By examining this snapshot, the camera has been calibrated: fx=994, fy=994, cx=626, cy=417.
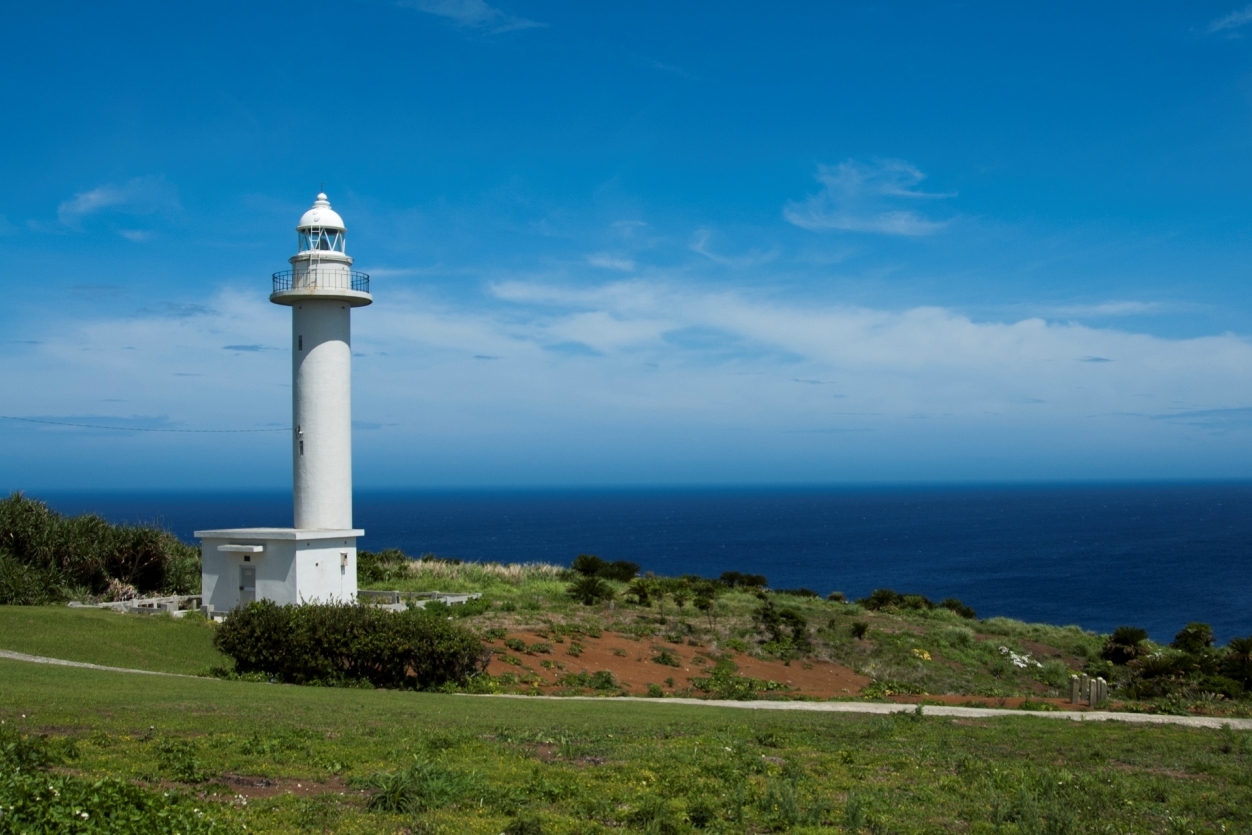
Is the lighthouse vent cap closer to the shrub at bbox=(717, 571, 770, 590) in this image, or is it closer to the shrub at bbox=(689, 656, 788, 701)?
the shrub at bbox=(689, 656, 788, 701)

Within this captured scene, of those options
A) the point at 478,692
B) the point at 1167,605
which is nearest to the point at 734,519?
the point at 1167,605

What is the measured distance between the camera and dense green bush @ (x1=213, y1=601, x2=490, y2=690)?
17312 mm

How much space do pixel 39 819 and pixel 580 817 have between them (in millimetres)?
3522

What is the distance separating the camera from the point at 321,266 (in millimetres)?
26188

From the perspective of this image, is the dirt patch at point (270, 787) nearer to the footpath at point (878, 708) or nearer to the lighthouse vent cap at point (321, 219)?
the footpath at point (878, 708)

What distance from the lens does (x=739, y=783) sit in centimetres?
845

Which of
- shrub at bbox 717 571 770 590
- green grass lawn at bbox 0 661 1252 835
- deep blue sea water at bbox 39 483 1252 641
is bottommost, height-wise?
deep blue sea water at bbox 39 483 1252 641

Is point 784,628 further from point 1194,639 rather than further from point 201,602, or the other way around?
point 201,602

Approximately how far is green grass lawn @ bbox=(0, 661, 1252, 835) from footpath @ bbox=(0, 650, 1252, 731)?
1.36 metres

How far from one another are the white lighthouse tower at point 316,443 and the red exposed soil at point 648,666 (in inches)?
226

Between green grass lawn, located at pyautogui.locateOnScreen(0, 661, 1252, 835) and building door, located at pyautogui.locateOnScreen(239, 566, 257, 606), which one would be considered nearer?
green grass lawn, located at pyautogui.locateOnScreen(0, 661, 1252, 835)

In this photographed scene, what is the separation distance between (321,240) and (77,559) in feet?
36.3

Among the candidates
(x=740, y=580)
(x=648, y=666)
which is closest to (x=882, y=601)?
(x=740, y=580)

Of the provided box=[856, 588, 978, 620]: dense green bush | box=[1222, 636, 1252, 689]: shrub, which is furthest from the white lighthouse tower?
box=[1222, 636, 1252, 689]: shrub
